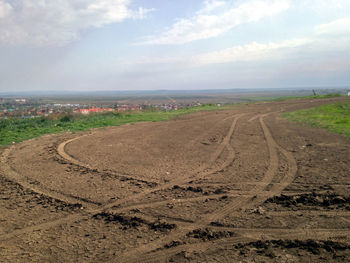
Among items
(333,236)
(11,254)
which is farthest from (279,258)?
(11,254)

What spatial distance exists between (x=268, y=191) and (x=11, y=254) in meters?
5.22

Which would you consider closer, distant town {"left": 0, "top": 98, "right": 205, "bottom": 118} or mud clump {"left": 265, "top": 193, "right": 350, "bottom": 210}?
mud clump {"left": 265, "top": 193, "right": 350, "bottom": 210}

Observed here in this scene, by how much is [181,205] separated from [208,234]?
1176 mm

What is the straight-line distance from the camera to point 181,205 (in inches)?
212

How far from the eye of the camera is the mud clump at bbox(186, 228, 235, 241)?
425 centimetres

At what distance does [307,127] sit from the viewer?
13.7m

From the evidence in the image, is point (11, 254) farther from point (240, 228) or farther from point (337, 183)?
point (337, 183)

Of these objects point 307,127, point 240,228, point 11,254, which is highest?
point 307,127

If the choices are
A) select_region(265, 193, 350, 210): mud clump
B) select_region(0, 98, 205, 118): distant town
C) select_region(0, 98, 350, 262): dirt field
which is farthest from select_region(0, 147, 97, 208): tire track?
select_region(0, 98, 205, 118): distant town

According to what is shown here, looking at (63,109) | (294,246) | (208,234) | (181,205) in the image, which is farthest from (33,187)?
(63,109)

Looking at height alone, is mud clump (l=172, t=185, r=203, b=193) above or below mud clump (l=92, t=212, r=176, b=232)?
above

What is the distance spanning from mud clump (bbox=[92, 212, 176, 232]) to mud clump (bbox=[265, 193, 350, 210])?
7.52ft

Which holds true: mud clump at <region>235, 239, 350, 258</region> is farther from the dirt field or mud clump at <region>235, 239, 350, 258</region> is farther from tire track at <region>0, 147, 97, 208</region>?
tire track at <region>0, 147, 97, 208</region>

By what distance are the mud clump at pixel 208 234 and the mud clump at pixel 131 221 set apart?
442 millimetres
